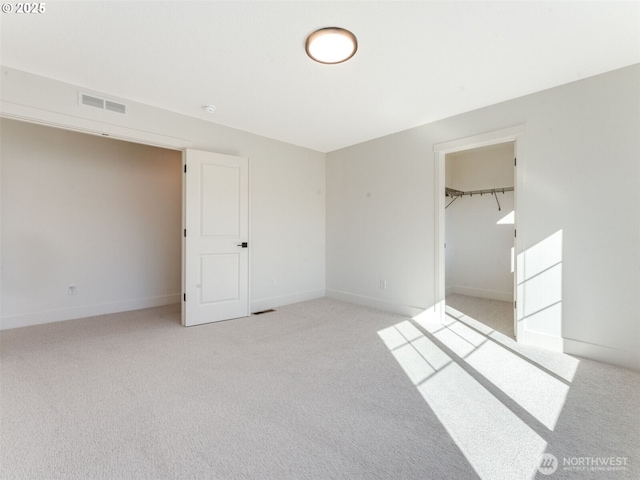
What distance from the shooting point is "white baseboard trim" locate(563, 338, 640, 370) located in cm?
249

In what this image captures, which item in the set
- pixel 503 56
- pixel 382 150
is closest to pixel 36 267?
pixel 382 150

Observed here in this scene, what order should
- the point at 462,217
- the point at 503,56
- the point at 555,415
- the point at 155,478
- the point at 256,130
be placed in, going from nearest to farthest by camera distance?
the point at 155,478 → the point at 555,415 → the point at 503,56 → the point at 256,130 → the point at 462,217

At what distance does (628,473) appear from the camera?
4.64ft

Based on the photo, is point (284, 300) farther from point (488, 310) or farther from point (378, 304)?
point (488, 310)

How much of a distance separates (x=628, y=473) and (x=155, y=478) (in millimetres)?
2287

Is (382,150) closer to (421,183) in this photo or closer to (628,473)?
(421,183)

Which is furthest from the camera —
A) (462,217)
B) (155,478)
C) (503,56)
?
(462,217)

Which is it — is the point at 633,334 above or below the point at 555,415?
above

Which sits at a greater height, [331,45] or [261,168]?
[331,45]

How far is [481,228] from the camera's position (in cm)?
527

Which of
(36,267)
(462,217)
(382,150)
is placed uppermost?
(382,150)

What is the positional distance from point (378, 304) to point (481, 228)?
8.24 feet

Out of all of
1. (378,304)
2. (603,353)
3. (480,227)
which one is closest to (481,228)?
(480,227)

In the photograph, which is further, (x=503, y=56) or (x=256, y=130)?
(x=256, y=130)
